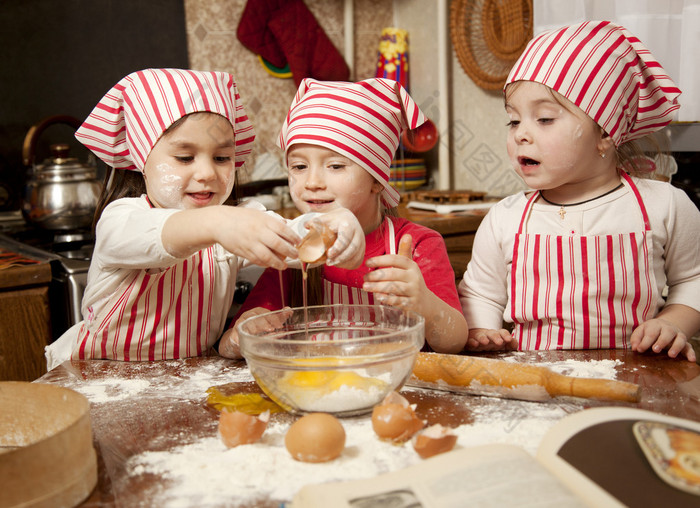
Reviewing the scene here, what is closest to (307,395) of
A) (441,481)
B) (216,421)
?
(216,421)

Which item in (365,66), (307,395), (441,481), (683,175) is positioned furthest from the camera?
(365,66)

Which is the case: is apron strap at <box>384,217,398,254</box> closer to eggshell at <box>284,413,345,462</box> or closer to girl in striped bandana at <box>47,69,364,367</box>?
girl in striped bandana at <box>47,69,364,367</box>

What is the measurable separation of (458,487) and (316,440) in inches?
6.4

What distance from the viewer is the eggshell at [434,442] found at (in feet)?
2.18

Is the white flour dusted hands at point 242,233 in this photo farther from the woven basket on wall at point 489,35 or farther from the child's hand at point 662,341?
the woven basket on wall at point 489,35

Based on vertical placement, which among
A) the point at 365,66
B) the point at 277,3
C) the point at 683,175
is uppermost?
the point at 277,3

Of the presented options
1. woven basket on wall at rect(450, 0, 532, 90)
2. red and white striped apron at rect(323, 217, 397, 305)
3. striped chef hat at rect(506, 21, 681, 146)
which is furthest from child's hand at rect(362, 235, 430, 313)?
woven basket on wall at rect(450, 0, 532, 90)

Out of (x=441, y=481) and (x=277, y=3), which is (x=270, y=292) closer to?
(x=441, y=481)

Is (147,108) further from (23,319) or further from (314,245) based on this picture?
(23,319)

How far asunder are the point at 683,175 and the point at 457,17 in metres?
1.19

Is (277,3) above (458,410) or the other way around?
above

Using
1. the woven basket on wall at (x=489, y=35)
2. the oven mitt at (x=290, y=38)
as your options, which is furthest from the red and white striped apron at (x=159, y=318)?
the oven mitt at (x=290, y=38)

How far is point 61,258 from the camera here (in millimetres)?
1731

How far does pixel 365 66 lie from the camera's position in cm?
298
